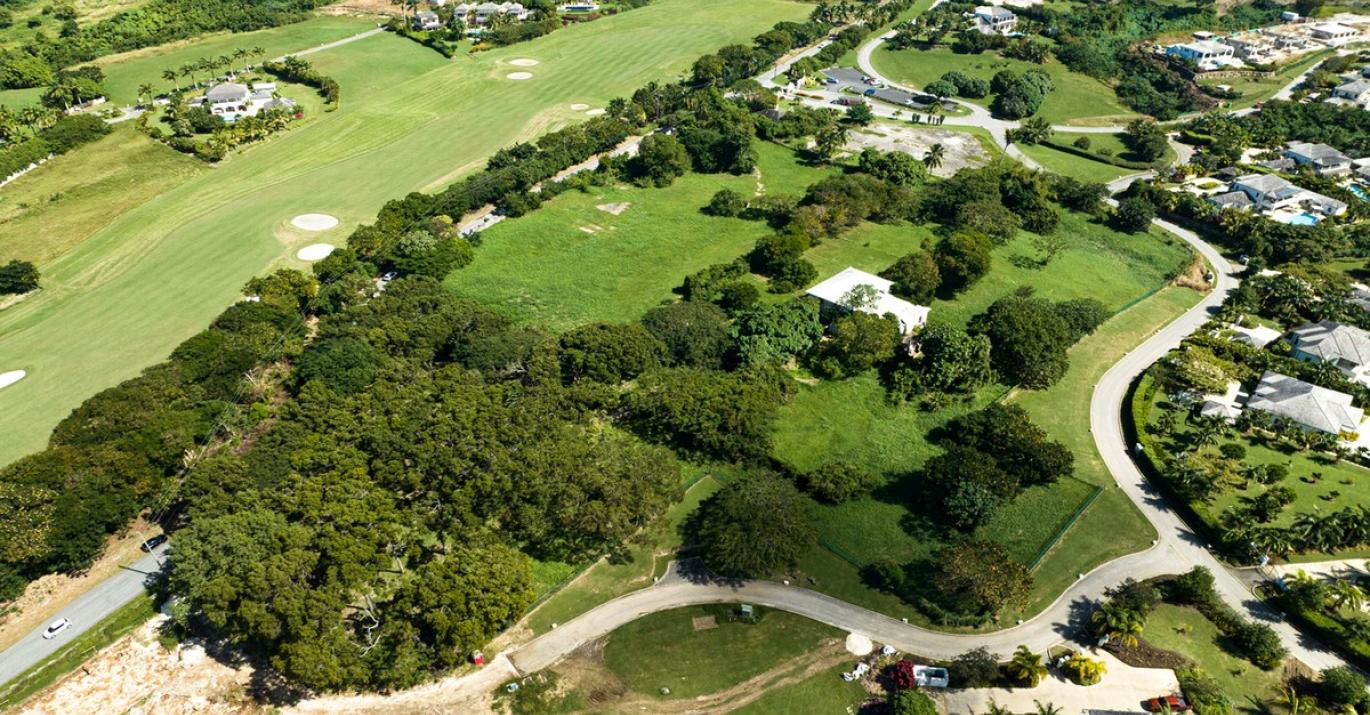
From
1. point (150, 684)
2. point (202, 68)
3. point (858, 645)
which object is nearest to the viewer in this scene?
point (150, 684)

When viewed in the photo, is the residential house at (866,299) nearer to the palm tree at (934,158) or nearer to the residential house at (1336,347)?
the residential house at (1336,347)

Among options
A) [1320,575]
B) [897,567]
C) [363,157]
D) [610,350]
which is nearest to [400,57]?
[363,157]

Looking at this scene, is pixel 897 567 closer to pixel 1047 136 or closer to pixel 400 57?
pixel 1047 136

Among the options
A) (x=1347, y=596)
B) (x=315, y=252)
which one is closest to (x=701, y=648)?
(x=1347, y=596)

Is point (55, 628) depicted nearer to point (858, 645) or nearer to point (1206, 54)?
point (858, 645)

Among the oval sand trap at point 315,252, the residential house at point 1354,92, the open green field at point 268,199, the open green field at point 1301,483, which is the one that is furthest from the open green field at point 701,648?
the residential house at point 1354,92

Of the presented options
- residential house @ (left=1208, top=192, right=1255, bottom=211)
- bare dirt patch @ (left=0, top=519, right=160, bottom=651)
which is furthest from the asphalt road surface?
residential house @ (left=1208, top=192, right=1255, bottom=211)
